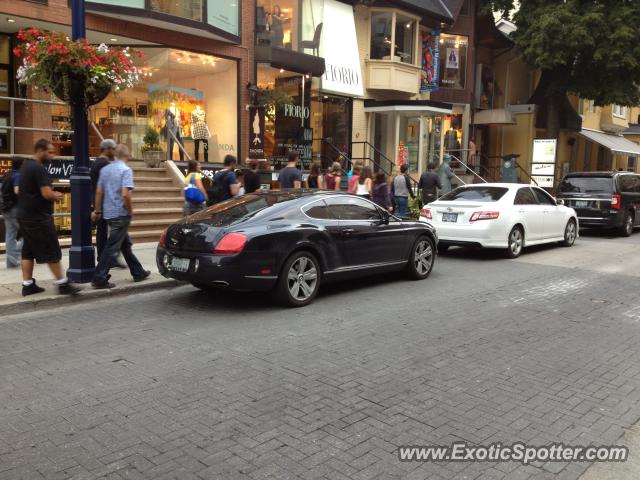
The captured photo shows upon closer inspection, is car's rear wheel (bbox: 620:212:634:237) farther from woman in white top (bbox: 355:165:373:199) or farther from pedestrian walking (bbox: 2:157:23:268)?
pedestrian walking (bbox: 2:157:23:268)

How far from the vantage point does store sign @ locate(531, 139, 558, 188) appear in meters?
20.2

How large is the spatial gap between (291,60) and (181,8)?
404 centimetres

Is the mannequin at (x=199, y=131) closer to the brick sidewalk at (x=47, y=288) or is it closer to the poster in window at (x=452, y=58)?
the brick sidewalk at (x=47, y=288)

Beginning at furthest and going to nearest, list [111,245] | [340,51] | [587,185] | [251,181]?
[340,51] → [587,185] → [251,181] → [111,245]

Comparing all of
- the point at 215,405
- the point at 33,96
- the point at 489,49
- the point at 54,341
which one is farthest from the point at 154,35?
the point at 489,49

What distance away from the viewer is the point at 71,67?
24.1ft

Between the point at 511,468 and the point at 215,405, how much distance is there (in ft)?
6.74

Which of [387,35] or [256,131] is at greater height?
[387,35]

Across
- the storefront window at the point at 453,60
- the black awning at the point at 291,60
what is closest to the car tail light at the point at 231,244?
the black awning at the point at 291,60

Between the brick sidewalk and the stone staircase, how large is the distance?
2285 mm

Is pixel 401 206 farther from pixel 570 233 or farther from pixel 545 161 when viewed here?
pixel 545 161

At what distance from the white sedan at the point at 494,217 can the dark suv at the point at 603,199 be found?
379cm

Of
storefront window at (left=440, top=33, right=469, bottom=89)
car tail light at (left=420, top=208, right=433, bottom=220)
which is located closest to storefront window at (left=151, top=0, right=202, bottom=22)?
car tail light at (left=420, top=208, right=433, bottom=220)

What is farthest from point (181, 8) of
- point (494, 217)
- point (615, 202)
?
point (615, 202)
